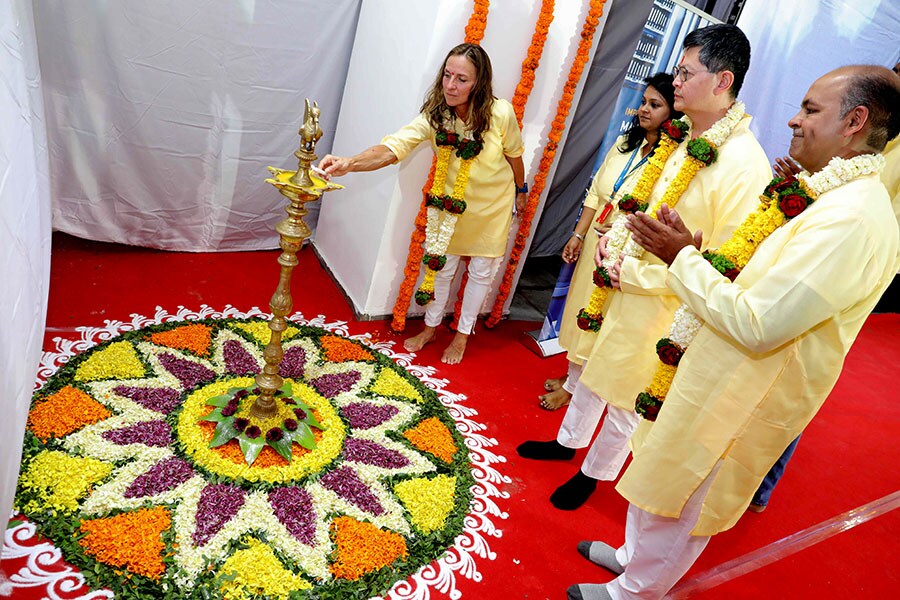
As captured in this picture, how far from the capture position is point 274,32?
12.5ft

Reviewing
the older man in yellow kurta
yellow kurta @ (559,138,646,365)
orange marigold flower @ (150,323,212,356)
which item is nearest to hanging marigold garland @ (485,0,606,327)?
yellow kurta @ (559,138,646,365)

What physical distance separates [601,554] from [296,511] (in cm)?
125

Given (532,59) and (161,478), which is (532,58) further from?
(161,478)

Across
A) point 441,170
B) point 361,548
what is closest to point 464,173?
point 441,170

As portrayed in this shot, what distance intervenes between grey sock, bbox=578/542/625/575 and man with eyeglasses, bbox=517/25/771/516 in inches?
17.9

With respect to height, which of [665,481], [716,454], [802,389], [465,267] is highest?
[802,389]

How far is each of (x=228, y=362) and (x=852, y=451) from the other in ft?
12.9

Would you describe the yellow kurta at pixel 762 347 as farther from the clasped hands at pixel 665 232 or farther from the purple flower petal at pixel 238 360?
the purple flower petal at pixel 238 360

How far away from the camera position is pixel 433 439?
9.62 feet

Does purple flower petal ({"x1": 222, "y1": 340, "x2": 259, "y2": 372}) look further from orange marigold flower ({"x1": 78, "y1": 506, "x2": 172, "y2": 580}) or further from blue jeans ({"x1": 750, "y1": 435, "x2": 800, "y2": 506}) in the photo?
blue jeans ({"x1": 750, "y1": 435, "x2": 800, "y2": 506})

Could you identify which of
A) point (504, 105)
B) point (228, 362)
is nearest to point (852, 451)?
point (504, 105)

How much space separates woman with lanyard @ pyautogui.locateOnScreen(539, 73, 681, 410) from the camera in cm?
295

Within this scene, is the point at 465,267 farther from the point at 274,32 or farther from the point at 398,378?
the point at 274,32

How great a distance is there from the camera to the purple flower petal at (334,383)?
10.0 feet
